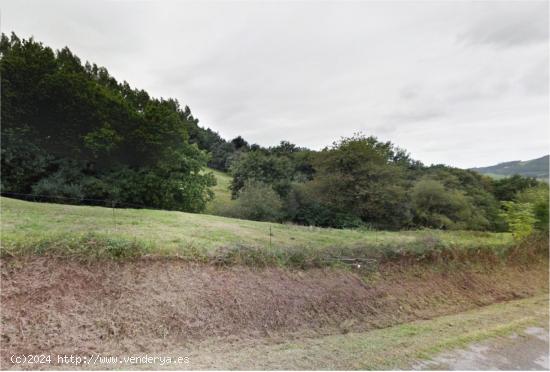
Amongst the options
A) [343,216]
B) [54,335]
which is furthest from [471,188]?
[54,335]

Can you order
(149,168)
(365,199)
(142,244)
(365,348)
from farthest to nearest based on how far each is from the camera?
1. (365,199)
2. (149,168)
3. (142,244)
4. (365,348)

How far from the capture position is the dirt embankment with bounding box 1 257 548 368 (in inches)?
122

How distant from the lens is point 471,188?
23.6m

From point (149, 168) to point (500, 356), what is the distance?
15247mm

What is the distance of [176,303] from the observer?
3.76 m

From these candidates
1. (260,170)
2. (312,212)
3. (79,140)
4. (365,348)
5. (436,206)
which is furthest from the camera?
(260,170)

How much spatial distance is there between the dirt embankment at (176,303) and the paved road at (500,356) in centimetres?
110

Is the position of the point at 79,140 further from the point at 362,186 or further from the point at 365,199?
the point at 365,199

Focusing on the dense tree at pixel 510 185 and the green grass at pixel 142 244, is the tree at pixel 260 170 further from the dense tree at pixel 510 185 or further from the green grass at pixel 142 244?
the dense tree at pixel 510 185

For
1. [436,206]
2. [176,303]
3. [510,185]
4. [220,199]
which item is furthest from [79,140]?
[510,185]

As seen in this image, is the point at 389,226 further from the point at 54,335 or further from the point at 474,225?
the point at 54,335

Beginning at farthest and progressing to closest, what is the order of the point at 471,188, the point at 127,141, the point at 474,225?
the point at 471,188, the point at 474,225, the point at 127,141

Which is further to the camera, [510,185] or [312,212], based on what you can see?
[510,185]

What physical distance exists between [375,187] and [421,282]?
1132cm
